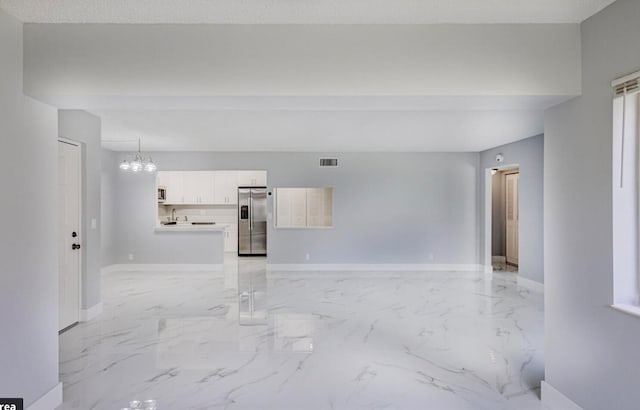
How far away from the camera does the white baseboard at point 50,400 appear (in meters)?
2.29

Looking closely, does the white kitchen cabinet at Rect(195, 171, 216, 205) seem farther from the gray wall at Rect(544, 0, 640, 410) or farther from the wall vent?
the wall vent

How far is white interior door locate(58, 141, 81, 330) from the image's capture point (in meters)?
4.03

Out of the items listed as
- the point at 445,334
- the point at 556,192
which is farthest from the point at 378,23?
the point at 445,334

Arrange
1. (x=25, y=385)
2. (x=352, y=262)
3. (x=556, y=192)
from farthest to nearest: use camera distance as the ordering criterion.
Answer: (x=352, y=262)
(x=556, y=192)
(x=25, y=385)

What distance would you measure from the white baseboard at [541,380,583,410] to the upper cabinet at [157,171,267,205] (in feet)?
25.9

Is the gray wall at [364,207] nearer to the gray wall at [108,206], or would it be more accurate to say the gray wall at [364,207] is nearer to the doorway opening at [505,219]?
the gray wall at [108,206]

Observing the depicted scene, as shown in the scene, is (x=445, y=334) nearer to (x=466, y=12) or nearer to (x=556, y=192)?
(x=556, y=192)

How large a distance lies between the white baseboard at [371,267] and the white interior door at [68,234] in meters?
3.71

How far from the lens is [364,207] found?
7.45 metres

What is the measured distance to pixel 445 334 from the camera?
3.83 metres

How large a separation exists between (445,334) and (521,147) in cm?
404

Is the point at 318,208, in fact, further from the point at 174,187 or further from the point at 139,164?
the point at 139,164

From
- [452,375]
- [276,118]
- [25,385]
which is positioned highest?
[276,118]

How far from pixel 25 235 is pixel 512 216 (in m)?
8.66
